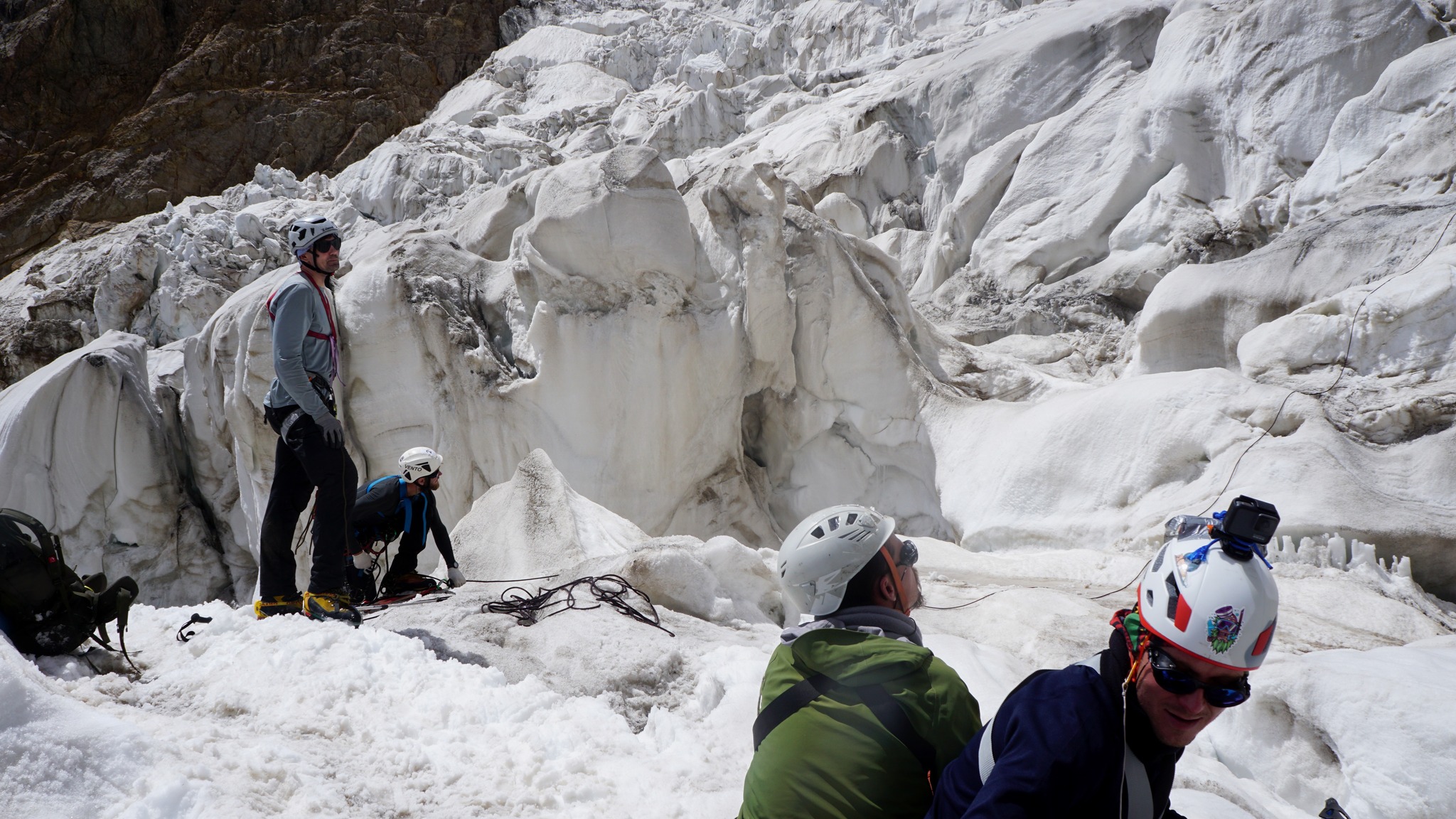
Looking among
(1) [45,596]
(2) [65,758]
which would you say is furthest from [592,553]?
(2) [65,758]

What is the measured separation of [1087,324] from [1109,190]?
191 centimetres

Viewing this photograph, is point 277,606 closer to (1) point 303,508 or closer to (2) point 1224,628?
(1) point 303,508

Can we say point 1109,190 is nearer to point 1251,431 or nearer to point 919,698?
point 1251,431

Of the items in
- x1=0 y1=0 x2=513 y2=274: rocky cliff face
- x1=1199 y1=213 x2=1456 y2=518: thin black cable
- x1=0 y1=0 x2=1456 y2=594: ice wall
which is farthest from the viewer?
x1=0 y1=0 x2=513 y2=274: rocky cliff face

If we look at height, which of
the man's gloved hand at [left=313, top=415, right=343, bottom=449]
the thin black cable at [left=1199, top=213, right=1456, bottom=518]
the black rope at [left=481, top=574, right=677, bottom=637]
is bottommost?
the thin black cable at [left=1199, top=213, right=1456, bottom=518]

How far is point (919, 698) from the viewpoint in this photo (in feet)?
5.47

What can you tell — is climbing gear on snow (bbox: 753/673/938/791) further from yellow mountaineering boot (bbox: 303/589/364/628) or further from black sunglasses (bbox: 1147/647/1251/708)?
yellow mountaineering boot (bbox: 303/589/364/628)

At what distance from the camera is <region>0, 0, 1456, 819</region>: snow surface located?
284cm

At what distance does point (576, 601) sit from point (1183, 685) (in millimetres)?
3106

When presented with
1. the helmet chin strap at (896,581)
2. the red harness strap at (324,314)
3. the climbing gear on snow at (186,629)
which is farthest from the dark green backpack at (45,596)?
the helmet chin strap at (896,581)

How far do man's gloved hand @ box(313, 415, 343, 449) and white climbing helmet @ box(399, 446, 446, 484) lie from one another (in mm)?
1534

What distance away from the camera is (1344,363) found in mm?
6141

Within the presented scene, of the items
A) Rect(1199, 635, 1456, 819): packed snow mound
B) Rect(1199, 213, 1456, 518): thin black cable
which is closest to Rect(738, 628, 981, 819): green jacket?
Rect(1199, 635, 1456, 819): packed snow mound

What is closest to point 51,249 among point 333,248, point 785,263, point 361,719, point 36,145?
point 36,145
